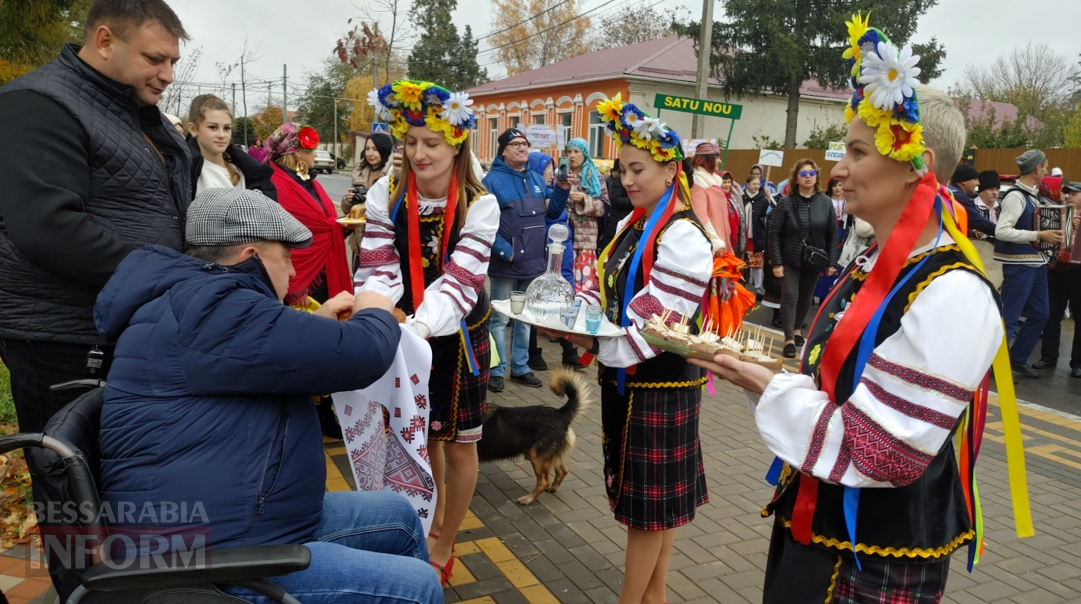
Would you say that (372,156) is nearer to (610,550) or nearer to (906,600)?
(610,550)

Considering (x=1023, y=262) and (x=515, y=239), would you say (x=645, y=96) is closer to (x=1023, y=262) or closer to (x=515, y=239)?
(x=1023, y=262)

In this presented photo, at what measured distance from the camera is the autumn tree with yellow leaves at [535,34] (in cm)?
4738

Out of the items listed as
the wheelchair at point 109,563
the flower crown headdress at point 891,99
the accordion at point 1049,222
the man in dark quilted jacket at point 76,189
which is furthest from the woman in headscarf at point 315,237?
the accordion at point 1049,222

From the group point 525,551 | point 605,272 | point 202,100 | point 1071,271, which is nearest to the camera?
point 605,272

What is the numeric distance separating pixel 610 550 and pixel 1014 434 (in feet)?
7.92

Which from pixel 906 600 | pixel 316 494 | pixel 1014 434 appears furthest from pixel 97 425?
pixel 1014 434

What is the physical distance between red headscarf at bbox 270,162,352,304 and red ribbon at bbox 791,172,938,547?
169 inches

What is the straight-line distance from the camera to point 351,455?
2.86 m

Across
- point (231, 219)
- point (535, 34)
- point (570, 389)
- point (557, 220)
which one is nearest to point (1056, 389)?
point (557, 220)

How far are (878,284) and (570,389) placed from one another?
3.16 m

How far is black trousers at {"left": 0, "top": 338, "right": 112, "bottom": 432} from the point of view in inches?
107

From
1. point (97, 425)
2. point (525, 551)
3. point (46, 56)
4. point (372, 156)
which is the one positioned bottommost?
point (525, 551)

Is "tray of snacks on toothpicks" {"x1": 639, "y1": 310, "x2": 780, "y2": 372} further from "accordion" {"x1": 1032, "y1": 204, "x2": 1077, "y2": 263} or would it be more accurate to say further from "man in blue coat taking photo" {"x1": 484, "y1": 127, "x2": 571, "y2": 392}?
"accordion" {"x1": 1032, "y1": 204, "x2": 1077, "y2": 263}

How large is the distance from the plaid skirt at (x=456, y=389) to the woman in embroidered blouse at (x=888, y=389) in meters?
1.66
